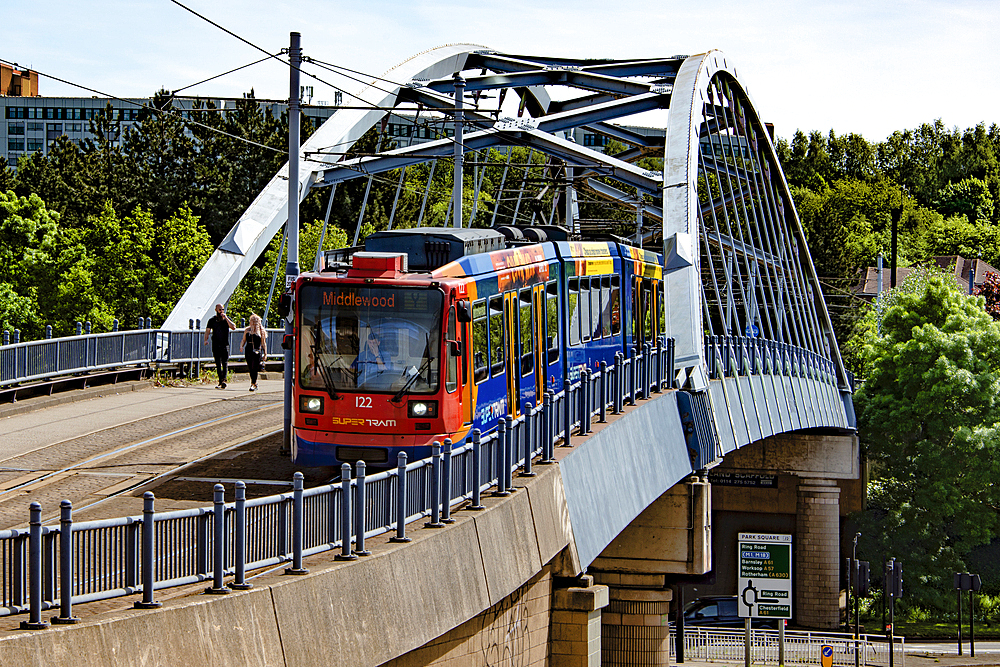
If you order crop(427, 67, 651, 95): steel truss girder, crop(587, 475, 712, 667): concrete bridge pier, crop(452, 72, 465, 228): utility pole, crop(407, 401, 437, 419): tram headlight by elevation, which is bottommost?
crop(587, 475, 712, 667): concrete bridge pier

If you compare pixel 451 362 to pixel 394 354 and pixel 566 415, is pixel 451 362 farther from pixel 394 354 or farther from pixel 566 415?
pixel 566 415

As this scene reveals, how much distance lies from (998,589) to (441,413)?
138 feet

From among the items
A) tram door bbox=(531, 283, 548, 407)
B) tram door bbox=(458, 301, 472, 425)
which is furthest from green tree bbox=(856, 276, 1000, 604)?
tram door bbox=(458, 301, 472, 425)

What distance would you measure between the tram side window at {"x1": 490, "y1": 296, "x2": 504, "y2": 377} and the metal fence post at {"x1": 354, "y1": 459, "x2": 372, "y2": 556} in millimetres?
5556

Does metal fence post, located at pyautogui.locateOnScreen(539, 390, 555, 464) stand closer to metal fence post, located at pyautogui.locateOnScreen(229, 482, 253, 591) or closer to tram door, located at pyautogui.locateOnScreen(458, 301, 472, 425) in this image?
tram door, located at pyautogui.locateOnScreen(458, 301, 472, 425)

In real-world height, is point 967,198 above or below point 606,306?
above

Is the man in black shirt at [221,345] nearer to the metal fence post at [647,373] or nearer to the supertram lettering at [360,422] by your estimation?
the metal fence post at [647,373]

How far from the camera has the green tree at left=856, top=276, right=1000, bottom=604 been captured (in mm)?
49875

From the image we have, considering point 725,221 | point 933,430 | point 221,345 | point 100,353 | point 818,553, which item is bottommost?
point 818,553

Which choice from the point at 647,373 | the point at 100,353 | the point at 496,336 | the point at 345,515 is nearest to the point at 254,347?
the point at 100,353

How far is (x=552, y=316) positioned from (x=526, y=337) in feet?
5.09

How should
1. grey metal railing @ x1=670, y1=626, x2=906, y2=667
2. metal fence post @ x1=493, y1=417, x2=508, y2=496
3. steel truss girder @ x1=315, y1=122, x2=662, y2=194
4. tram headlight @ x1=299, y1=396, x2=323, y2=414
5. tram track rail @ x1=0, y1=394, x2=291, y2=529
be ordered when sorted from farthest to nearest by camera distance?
grey metal railing @ x1=670, y1=626, x2=906, y2=667 → steel truss girder @ x1=315, y1=122, x2=662, y2=194 → tram headlight @ x1=299, y1=396, x2=323, y2=414 → tram track rail @ x1=0, y1=394, x2=291, y2=529 → metal fence post @ x1=493, y1=417, x2=508, y2=496

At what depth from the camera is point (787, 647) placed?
4366 cm

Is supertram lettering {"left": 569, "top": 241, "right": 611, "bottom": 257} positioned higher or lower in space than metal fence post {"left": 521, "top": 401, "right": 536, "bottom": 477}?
higher
